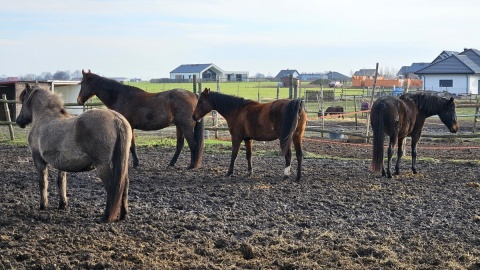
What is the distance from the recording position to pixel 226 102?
1023cm

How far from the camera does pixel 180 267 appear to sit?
4.93m

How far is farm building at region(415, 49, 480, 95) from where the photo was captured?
4838cm

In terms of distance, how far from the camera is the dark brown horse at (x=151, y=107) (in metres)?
10.9

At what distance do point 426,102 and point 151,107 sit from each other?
5.12 metres

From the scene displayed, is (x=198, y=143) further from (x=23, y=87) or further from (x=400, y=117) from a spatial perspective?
(x=23, y=87)

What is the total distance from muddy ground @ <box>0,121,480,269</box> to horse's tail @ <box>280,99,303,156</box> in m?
0.69

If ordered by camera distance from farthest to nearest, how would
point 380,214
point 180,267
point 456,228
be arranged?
point 380,214
point 456,228
point 180,267

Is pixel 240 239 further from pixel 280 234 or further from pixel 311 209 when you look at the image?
pixel 311 209

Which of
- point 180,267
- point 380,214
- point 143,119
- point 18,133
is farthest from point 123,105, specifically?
point 18,133

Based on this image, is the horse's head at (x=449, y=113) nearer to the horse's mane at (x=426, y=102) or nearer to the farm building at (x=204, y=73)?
the horse's mane at (x=426, y=102)

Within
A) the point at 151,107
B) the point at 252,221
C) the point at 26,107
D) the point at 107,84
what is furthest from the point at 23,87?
the point at 252,221

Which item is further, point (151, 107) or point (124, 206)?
point (151, 107)

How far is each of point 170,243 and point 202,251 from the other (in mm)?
431

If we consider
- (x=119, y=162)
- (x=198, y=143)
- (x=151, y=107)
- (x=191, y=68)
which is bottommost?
(x=198, y=143)
